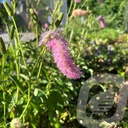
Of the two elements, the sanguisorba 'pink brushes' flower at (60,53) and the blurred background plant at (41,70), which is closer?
the sanguisorba 'pink brushes' flower at (60,53)

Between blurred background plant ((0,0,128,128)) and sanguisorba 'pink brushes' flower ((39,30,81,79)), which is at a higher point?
sanguisorba 'pink brushes' flower ((39,30,81,79))

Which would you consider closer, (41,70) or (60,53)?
(60,53)

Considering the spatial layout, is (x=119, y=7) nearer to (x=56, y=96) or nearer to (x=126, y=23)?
(x=126, y=23)

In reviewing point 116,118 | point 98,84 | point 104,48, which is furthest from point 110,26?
point 116,118

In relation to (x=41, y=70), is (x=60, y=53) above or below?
above
